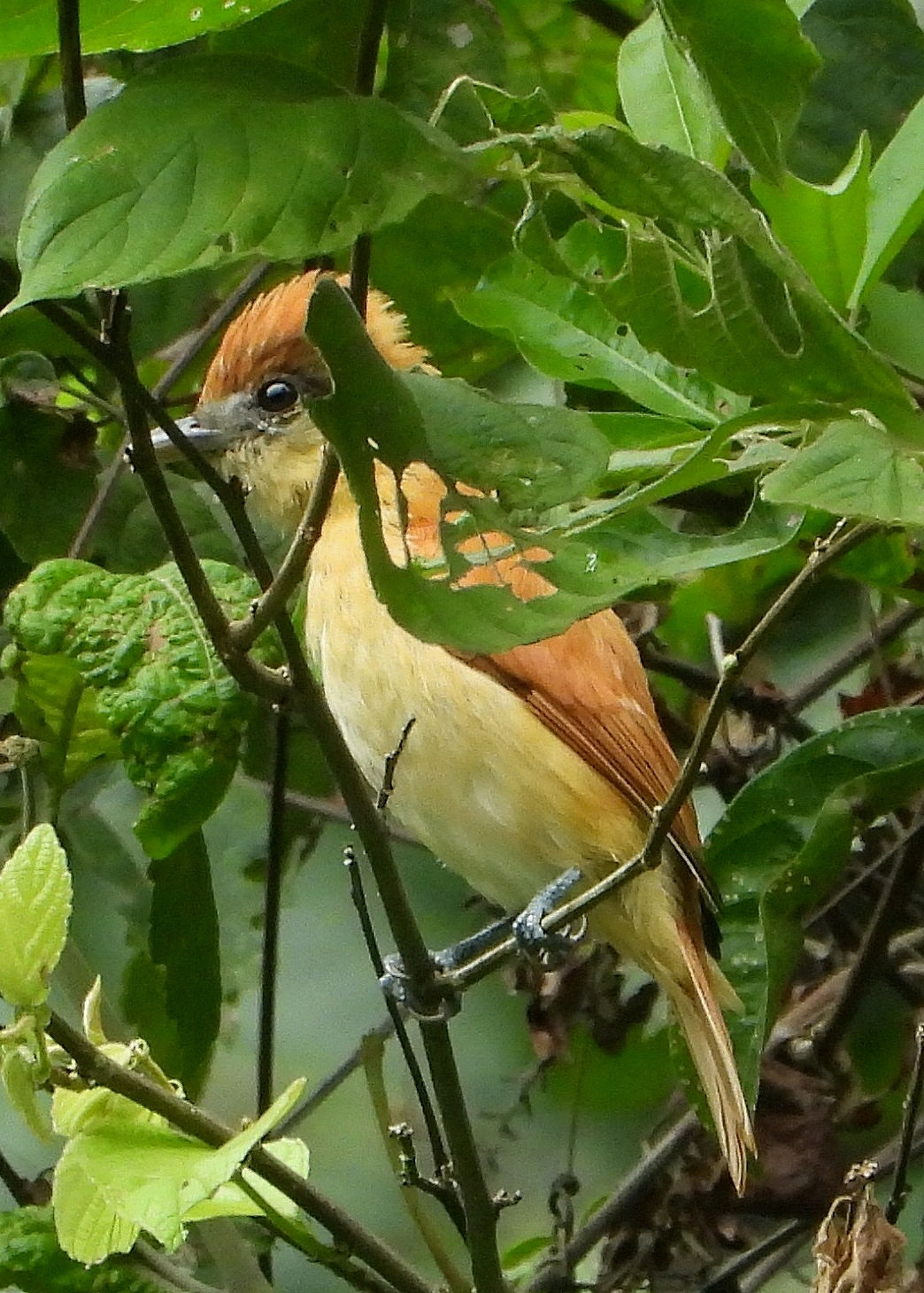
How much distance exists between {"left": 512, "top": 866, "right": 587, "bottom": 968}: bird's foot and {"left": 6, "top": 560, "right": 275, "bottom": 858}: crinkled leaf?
0.43 metres

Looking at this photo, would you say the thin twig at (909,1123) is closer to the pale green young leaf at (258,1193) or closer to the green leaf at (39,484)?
the pale green young leaf at (258,1193)

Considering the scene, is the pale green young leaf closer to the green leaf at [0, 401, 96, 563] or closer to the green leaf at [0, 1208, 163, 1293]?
the green leaf at [0, 1208, 163, 1293]

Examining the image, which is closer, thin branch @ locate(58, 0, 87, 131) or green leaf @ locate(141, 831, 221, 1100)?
thin branch @ locate(58, 0, 87, 131)

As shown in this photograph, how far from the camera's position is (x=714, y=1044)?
204 cm

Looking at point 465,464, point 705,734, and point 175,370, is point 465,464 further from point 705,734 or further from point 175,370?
point 175,370

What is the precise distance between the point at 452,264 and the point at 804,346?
83cm

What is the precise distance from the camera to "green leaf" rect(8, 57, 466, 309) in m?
0.90

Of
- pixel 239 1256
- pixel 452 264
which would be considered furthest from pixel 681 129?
pixel 239 1256

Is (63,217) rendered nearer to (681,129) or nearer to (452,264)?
(681,129)

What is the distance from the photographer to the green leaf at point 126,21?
100 centimetres

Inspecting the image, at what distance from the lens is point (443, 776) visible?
206 cm

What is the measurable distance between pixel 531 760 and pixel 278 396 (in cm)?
64

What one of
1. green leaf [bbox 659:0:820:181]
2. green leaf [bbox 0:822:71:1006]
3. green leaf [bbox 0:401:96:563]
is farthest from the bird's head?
green leaf [bbox 659:0:820:181]

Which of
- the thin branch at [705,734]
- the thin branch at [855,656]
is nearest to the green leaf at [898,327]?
the thin branch at [855,656]
